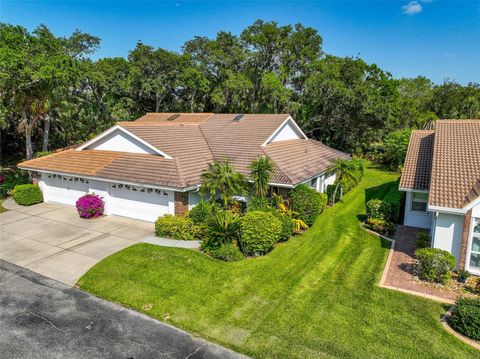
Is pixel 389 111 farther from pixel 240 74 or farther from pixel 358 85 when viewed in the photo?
pixel 240 74

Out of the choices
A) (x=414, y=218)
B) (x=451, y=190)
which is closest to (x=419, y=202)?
A: (x=414, y=218)

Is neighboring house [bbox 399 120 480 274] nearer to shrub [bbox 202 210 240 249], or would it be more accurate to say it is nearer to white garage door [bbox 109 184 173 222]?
shrub [bbox 202 210 240 249]

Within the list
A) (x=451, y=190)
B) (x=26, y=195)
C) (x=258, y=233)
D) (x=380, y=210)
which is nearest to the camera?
(x=451, y=190)

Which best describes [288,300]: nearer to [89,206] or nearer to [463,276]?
[463,276]

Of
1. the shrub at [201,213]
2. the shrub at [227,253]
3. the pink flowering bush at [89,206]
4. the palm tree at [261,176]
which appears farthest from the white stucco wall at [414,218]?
the pink flowering bush at [89,206]

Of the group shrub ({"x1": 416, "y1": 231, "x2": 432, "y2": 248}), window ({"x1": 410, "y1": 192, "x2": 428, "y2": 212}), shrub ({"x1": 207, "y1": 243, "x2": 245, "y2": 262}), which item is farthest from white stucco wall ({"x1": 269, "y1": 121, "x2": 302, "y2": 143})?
shrub ({"x1": 416, "y1": 231, "x2": 432, "y2": 248})

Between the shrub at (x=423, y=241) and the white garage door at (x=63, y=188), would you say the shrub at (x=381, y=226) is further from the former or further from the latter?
the white garage door at (x=63, y=188)
